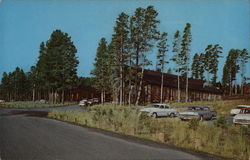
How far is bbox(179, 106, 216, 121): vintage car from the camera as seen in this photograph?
55.4 feet

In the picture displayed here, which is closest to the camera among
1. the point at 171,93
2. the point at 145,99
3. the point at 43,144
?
the point at 43,144

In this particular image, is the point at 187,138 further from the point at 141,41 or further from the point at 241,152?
the point at 141,41

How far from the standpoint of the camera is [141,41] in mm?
34781

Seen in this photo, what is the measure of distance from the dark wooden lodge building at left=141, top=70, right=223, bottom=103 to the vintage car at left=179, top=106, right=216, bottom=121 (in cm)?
2098

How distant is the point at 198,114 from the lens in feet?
55.6

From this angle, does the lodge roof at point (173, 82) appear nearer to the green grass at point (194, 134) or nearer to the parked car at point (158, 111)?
the parked car at point (158, 111)

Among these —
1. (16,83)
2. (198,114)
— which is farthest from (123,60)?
(16,83)

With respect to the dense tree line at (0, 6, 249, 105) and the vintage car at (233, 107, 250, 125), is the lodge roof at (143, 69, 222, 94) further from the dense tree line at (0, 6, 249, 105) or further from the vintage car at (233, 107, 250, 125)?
the vintage car at (233, 107, 250, 125)

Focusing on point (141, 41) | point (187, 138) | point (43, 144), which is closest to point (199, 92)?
point (141, 41)

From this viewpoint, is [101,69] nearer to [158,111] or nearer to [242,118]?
[158,111]

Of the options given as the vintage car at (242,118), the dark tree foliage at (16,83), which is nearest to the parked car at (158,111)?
the vintage car at (242,118)

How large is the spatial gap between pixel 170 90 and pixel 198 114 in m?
25.6

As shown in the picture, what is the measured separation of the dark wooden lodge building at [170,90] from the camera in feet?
129

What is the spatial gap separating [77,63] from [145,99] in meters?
18.2
